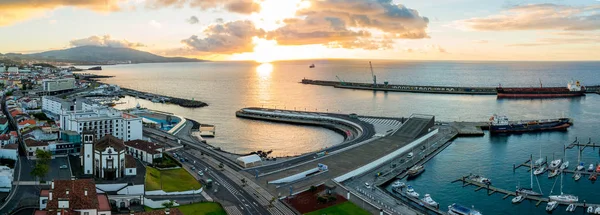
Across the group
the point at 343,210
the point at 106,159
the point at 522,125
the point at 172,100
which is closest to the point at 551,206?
the point at 343,210

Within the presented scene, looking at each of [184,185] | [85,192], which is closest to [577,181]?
[184,185]

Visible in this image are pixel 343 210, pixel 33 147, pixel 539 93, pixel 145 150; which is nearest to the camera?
pixel 343 210

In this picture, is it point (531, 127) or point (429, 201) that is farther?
point (531, 127)

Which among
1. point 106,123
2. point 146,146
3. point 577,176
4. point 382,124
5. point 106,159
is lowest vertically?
point 577,176

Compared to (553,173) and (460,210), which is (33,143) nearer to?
(460,210)

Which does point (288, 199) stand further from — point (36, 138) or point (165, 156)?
point (36, 138)
